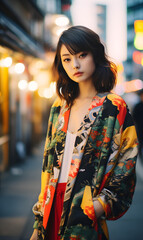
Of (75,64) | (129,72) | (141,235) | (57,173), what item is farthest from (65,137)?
(129,72)

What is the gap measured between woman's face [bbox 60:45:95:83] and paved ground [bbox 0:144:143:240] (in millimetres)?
2952

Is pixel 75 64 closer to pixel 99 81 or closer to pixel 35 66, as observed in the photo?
pixel 99 81

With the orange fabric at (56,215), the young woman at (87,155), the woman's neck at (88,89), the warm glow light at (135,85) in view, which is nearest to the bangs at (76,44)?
the young woman at (87,155)

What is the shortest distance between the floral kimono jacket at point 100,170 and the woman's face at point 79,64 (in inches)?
7.7

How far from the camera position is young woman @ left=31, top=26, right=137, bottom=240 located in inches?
59.4

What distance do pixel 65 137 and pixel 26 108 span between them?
8944 millimetres

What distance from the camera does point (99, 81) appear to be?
5.77 ft

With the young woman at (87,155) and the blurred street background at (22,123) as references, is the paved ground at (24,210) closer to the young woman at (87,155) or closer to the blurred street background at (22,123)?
the blurred street background at (22,123)

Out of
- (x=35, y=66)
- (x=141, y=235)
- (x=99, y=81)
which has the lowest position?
(x=141, y=235)

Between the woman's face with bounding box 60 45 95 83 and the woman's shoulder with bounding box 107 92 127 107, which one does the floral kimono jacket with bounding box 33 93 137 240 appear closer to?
the woman's shoulder with bounding box 107 92 127 107

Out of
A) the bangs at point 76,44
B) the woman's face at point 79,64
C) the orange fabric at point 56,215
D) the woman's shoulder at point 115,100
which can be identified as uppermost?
the bangs at point 76,44

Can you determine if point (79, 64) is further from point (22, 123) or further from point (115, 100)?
point (22, 123)

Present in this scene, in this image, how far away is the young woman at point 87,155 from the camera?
151 cm

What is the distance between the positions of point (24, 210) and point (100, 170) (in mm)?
3913
